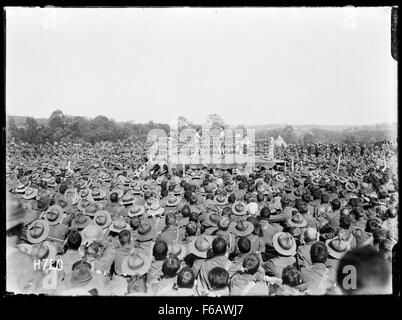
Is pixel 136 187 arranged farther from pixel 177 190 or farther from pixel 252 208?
pixel 252 208

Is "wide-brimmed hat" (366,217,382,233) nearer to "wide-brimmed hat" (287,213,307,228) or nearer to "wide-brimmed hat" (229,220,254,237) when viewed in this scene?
"wide-brimmed hat" (287,213,307,228)

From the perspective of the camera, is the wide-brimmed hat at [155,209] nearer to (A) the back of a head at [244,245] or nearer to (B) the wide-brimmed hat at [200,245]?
(B) the wide-brimmed hat at [200,245]

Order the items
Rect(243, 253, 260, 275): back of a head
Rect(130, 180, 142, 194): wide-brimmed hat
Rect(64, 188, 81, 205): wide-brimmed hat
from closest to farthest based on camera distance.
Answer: Rect(243, 253, 260, 275): back of a head
Rect(64, 188, 81, 205): wide-brimmed hat
Rect(130, 180, 142, 194): wide-brimmed hat

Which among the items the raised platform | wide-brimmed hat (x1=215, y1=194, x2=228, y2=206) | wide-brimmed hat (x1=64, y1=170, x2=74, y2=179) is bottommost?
wide-brimmed hat (x1=215, y1=194, x2=228, y2=206)

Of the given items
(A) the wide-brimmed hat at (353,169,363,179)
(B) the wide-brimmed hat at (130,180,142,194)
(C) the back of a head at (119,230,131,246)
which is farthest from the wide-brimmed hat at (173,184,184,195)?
(A) the wide-brimmed hat at (353,169,363,179)

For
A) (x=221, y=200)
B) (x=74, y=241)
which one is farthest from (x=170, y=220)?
(x=74, y=241)

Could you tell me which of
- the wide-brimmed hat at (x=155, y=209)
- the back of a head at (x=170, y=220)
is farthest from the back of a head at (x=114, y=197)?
the back of a head at (x=170, y=220)
